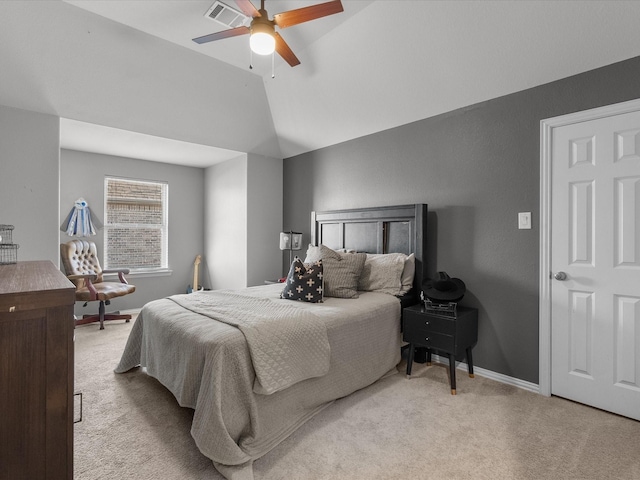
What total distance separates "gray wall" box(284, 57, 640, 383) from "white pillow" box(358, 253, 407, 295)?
14.7 inches

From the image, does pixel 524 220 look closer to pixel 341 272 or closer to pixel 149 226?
pixel 341 272

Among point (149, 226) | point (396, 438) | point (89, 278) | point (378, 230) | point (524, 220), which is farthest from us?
point (149, 226)

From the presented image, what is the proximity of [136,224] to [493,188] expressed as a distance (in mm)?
4817

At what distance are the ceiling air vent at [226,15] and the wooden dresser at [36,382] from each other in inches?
94.1

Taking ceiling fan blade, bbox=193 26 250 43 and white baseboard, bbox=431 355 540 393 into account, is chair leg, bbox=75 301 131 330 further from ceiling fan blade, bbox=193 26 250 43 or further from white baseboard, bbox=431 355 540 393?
white baseboard, bbox=431 355 540 393

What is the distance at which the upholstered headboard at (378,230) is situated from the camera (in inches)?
126

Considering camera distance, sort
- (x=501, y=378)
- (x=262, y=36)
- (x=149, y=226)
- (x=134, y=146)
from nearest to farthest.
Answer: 1. (x=262, y=36)
2. (x=501, y=378)
3. (x=134, y=146)
4. (x=149, y=226)

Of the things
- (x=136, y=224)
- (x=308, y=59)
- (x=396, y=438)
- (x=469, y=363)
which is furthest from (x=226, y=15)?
(x=136, y=224)

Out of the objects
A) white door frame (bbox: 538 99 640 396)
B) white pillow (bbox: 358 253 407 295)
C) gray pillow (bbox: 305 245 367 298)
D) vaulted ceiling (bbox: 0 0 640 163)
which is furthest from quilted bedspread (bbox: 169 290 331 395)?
vaulted ceiling (bbox: 0 0 640 163)

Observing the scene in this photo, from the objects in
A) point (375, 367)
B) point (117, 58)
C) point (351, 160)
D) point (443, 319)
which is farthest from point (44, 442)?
point (351, 160)

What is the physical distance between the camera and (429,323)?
270cm

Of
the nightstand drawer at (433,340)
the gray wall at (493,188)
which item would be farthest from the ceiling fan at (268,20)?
the nightstand drawer at (433,340)

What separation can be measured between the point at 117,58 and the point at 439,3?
2678mm

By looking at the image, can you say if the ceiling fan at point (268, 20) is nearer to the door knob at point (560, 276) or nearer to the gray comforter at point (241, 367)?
the gray comforter at point (241, 367)
